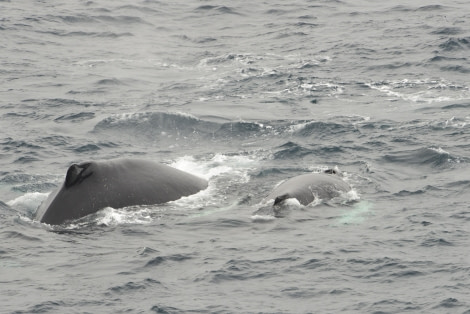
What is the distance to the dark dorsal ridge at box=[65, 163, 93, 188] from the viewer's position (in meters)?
26.9

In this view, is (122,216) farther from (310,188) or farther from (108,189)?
(310,188)

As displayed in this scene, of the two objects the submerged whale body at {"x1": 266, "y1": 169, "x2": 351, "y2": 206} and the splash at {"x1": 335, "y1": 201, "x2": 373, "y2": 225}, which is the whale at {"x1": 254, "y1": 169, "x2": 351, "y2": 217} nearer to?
the submerged whale body at {"x1": 266, "y1": 169, "x2": 351, "y2": 206}

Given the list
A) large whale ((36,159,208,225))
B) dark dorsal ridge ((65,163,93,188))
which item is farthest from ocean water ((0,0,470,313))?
dark dorsal ridge ((65,163,93,188))

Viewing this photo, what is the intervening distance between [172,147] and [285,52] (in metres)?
18.4

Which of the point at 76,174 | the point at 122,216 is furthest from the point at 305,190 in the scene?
the point at 76,174

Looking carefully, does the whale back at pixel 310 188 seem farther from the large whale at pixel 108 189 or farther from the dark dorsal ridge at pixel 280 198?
the large whale at pixel 108 189

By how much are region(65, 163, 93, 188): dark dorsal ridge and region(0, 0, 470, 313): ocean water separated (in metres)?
1.12

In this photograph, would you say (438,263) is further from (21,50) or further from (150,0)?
(150,0)

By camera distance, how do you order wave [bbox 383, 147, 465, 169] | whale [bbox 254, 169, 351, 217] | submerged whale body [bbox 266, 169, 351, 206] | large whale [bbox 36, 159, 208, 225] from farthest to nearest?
wave [bbox 383, 147, 465, 169] → submerged whale body [bbox 266, 169, 351, 206] → whale [bbox 254, 169, 351, 217] → large whale [bbox 36, 159, 208, 225]

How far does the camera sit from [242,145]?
37.9m

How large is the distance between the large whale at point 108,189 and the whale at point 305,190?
8.48 ft

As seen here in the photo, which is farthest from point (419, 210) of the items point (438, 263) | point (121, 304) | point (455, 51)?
point (455, 51)

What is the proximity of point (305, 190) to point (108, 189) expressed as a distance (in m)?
5.62

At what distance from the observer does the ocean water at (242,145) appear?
23.2m
